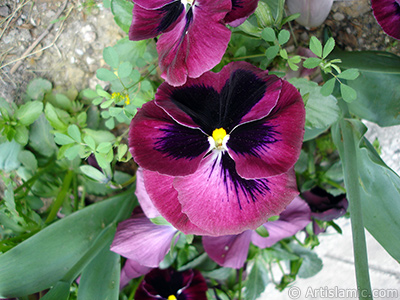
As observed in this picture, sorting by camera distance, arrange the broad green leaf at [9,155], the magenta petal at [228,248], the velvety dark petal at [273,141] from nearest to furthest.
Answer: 1. the velvety dark petal at [273,141]
2. the magenta petal at [228,248]
3. the broad green leaf at [9,155]

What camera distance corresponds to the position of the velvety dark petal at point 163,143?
48 cm

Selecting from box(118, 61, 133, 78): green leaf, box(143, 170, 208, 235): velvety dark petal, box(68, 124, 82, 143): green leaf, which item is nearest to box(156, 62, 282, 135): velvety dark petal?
box(143, 170, 208, 235): velvety dark petal

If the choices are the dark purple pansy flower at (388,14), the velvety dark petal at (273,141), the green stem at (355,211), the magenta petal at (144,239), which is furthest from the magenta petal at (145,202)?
the dark purple pansy flower at (388,14)

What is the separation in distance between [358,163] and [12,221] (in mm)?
807

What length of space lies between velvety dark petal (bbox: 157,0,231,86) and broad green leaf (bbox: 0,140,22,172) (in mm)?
611

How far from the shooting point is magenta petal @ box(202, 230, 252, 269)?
81 cm

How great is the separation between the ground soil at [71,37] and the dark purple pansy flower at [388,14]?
25 cm

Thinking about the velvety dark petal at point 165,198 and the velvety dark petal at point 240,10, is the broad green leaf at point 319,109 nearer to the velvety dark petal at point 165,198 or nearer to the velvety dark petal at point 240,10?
the velvety dark petal at point 240,10

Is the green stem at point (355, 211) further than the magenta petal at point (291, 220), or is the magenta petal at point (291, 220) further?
the magenta petal at point (291, 220)

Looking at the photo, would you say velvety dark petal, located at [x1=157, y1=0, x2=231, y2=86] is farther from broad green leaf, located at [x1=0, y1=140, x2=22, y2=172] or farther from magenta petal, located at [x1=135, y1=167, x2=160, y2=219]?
broad green leaf, located at [x1=0, y1=140, x2=22, y2=172]

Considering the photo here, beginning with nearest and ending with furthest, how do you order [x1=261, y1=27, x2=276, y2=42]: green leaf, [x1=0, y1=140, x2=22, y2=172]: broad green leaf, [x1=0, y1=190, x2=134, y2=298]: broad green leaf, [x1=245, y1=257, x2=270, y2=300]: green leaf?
[x1=261, y1=27, x2=276, y2=42]: green leaf, [x1=0, y1=190, x2=134, y2=298]: broad green leaf, [x1=0, y1=140, x2=22, y2=172]: broad green leaf, [x1=245, y1=257, x2=270, y2=300]: green leaf

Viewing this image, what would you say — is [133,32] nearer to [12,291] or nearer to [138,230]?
[138,230]

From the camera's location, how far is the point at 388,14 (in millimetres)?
626

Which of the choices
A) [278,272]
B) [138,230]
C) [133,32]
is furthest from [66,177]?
[278,272]
